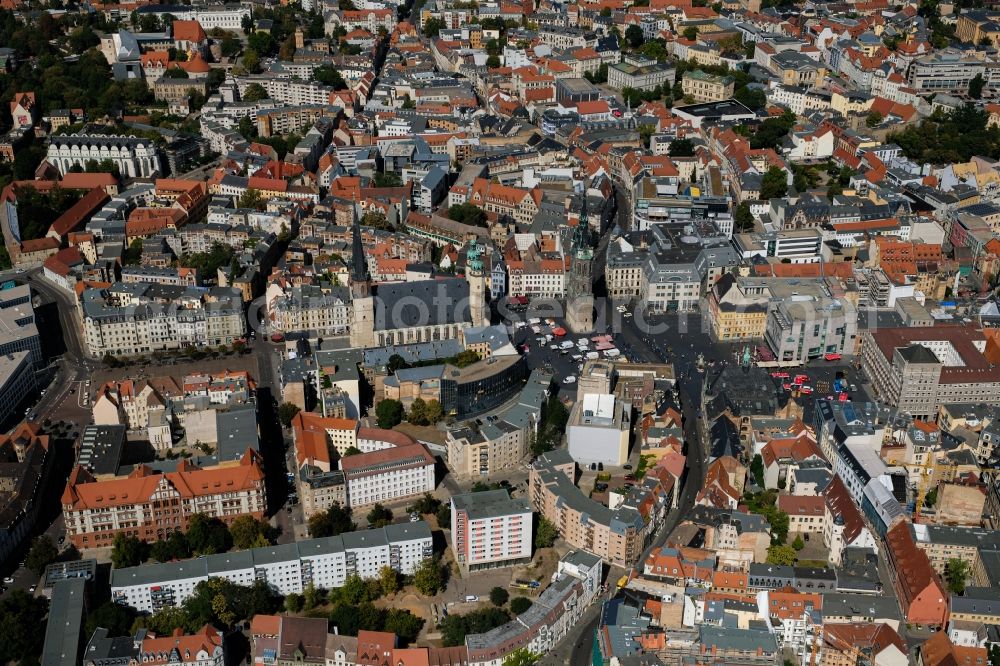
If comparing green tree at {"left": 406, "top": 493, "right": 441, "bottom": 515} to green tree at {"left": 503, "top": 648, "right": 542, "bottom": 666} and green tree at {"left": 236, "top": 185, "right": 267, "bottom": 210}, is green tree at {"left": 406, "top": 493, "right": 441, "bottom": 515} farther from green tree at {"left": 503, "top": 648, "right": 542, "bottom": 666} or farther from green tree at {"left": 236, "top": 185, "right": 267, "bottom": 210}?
green tree at {"left": 236, "top": 185, "right": 267, "bottom": 210}

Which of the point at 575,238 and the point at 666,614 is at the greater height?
the point at 575,238

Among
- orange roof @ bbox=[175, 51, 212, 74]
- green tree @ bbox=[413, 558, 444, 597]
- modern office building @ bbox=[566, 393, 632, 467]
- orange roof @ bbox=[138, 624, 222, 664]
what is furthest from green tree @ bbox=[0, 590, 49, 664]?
orange roof @ bbox=[175, 51, 212, 74]

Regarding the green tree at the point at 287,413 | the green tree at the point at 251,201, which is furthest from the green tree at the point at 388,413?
the green tree at the point at 251,201

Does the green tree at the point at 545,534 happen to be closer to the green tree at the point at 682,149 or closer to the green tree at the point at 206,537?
the green tree at the point at 206,537

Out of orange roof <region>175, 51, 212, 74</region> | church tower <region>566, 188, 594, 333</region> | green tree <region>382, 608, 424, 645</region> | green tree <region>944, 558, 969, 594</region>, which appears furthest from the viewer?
orange roof <region>175, 51, 212, 74</region>

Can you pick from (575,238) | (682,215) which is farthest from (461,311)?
(682,215)

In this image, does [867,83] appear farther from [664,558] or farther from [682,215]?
[664,558]

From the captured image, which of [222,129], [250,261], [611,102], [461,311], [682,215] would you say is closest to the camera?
[461,311]
